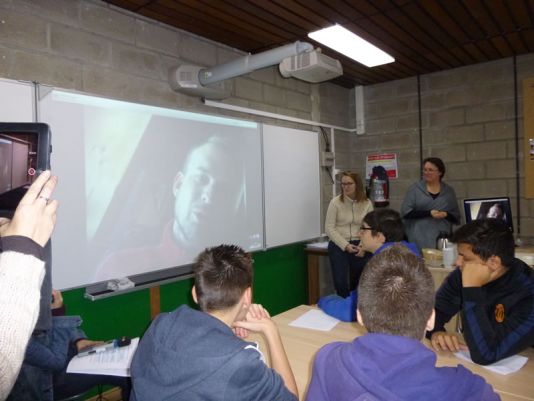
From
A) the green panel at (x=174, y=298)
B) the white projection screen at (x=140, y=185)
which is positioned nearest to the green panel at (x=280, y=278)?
the green panel at (x=174, y=298)

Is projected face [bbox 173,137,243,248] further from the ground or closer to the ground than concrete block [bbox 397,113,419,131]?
closer to the ground

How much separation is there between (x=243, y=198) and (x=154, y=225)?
0.91 m

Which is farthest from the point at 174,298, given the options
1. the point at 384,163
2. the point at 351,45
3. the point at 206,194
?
the point at 384,163

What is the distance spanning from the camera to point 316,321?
6.24ft

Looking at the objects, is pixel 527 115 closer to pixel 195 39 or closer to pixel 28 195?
pixel 195 39

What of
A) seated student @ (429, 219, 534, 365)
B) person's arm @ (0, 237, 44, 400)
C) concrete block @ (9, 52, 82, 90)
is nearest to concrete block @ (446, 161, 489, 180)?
seated student @ (429, 219, 534, 365)

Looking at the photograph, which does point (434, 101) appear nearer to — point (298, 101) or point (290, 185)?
point (298, 101)

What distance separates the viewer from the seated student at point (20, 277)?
61 cm

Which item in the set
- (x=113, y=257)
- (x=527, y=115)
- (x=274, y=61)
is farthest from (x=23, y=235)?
(x=527, y=115)

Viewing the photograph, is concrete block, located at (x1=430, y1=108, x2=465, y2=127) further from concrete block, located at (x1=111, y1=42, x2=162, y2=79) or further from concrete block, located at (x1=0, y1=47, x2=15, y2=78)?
concrete block, located at (x1=0, y1=47, x2=15, y2=78)

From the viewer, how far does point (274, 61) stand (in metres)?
2.58

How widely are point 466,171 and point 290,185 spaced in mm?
1959

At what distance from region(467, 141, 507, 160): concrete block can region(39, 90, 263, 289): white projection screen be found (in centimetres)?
244

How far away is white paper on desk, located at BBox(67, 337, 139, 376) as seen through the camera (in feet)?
5.28
